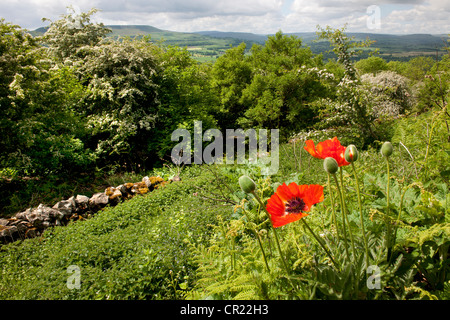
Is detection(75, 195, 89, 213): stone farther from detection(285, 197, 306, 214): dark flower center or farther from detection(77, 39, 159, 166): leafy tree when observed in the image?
detection(285, 197, 306, 214): dark flower center

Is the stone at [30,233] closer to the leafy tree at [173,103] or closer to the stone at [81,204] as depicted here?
the stone at [81,204]

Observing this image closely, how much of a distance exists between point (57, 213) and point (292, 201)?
4.60 metres

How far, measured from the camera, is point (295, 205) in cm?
103

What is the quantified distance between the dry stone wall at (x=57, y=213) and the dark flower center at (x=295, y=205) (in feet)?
14.5

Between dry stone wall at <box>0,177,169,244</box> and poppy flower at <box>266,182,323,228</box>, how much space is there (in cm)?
439

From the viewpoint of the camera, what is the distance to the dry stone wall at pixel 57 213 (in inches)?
161

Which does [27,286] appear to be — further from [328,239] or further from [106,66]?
[106,66]

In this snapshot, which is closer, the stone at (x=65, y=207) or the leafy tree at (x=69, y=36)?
the stone at (x=65, y=207)

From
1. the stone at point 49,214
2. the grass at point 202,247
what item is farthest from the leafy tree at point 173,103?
the stone at point 49,214

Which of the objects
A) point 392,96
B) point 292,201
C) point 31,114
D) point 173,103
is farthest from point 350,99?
point 31,114

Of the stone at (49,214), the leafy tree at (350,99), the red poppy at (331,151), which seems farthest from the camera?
the leafy tree at (350,99)

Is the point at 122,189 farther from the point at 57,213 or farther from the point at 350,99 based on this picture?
the point at 350,99
